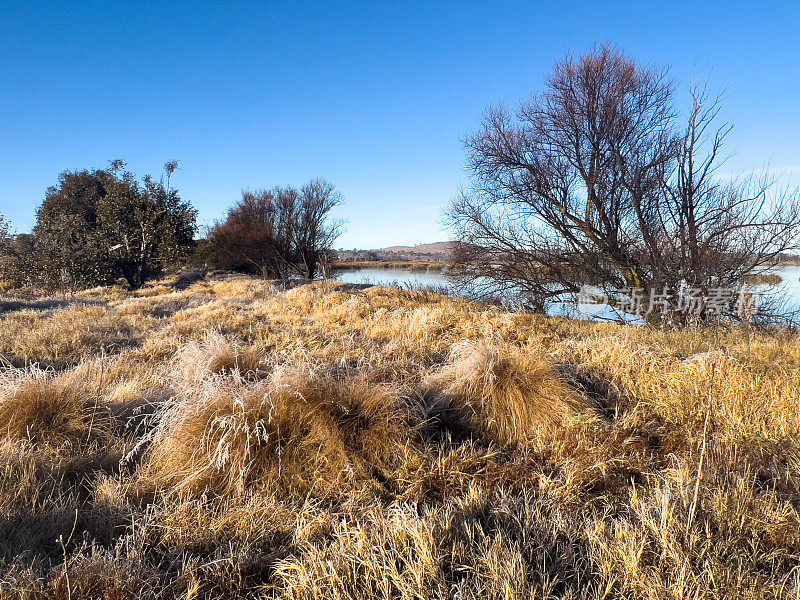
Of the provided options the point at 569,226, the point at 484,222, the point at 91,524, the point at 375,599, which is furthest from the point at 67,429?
the point at 569,226

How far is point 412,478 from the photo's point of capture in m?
2.65

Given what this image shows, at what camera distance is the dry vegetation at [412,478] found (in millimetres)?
1792

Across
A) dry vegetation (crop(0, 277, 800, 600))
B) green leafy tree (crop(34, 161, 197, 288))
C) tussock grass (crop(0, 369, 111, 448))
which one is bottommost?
dry vegetation (crop(0, 277, 800, 600))

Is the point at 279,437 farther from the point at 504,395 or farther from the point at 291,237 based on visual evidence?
the point at 291,237

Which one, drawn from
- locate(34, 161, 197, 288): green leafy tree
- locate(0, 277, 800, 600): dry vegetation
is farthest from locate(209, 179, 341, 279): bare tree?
locate(0, 277, 800, 600): dry vegetation

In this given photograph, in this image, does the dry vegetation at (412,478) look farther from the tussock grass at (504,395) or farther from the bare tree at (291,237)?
the bare tree at (291,237)

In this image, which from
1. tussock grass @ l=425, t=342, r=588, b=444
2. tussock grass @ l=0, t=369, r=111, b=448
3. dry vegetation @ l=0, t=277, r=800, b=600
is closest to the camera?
dry vegetation @ l=0, t=277, r=800, b=600

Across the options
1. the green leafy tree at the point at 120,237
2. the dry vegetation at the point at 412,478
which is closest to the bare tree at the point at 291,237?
the green leafy tree at the point at 120,237

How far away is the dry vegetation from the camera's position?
1.79 meters

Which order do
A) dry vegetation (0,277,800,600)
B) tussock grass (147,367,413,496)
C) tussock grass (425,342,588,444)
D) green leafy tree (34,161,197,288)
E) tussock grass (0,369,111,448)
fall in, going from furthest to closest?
green leafy tree (34,161,197,288) < tussock grass (425,342,588,444) < tussock grass (0,369,111,448) < tussock grass (147,367,413,496) < dry vegetation (0,277,800,600)

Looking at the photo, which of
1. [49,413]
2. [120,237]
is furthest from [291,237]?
[49,413]

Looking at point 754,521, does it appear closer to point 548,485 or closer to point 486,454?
point 548,485

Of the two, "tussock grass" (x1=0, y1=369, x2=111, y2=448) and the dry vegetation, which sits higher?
"tussock grass" (x1=0, y1=369, x2=111, y2=448)

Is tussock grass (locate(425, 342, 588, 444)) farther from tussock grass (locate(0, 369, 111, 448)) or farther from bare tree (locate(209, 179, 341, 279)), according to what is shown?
bare tree (locate(209, 179, 341, 279))
